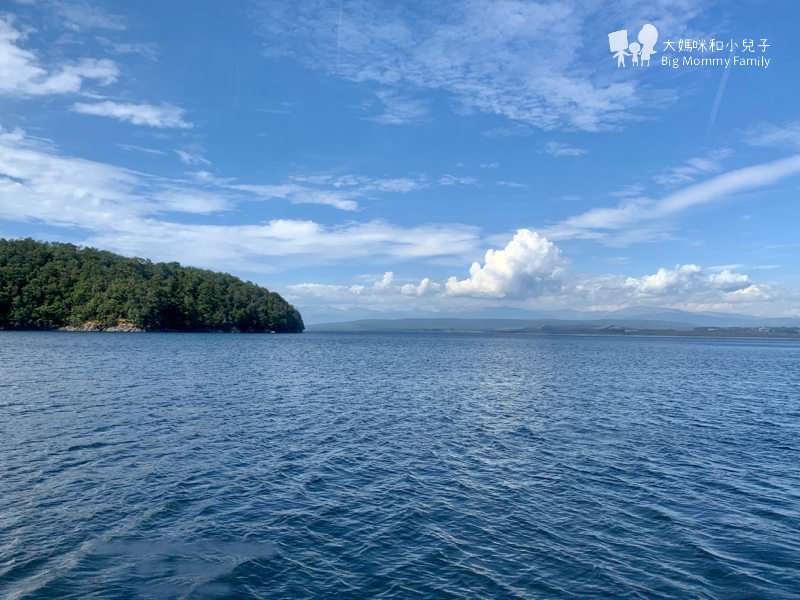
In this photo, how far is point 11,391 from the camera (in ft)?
140

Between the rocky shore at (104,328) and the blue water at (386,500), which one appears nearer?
the blue water at (386,500)

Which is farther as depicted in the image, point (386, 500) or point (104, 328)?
point (104, 328)

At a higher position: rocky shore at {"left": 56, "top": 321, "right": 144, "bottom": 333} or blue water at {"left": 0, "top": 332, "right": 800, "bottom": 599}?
rocky shore at {"left": 56, "top": 321, "right": 144, "bottom": 333}

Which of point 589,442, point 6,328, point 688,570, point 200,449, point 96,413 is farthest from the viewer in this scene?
point 6,328

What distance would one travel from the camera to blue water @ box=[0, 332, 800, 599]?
1431cm

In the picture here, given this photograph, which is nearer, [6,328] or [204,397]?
[204,397]

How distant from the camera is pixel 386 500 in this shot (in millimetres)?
20719

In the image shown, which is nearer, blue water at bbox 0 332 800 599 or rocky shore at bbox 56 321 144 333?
blue water at bbox 0 332 800 599

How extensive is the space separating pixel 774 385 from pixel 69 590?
92.5 meters

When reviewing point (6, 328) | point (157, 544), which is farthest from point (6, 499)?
point (6, 328)

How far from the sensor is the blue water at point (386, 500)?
1431 centimetres

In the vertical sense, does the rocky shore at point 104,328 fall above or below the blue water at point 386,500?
above

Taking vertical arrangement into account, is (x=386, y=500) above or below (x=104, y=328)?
below

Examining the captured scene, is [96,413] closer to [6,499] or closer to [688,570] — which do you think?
[6,499]
